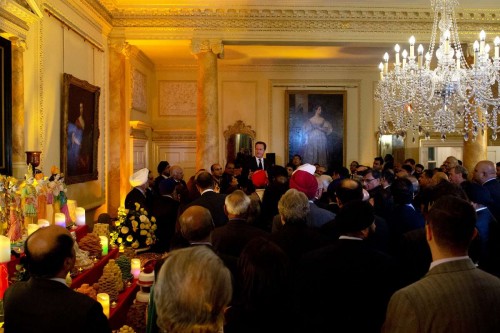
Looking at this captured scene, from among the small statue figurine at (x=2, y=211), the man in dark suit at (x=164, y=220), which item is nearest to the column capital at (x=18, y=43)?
the small statue figurine at (x=2, y=211)

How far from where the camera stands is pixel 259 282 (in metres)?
2.52

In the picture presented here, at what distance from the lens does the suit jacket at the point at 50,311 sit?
7.71 feet

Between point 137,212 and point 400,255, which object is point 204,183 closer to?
point 137,212

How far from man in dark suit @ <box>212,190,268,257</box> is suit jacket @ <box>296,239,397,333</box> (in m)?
0.92

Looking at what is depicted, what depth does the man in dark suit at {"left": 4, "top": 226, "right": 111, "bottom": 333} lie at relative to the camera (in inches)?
92.7

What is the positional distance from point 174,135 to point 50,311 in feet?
47.8

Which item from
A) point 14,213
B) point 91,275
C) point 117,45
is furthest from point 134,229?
point 117,45

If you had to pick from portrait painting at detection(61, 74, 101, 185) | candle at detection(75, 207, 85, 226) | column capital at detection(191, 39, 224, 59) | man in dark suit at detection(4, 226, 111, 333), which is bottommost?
candle at detection(75, 207, 85, 226)

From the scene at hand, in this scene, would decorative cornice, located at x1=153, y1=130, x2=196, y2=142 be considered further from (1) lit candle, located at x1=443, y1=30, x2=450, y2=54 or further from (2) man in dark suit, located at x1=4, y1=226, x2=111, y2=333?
(2) man in dark suit, located at x1=4, y1=226, x2=111, y2=333

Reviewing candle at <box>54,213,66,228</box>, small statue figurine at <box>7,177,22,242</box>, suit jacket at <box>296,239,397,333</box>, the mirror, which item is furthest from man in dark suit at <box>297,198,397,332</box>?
the mirror

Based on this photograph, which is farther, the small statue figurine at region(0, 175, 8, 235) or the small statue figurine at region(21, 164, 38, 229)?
the small statue figurine at region(21, 164, 38, 229)

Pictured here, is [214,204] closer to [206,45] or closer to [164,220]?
[164,220]

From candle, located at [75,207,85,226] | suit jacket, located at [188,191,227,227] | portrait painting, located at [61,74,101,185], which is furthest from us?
portrait painting, located at [61,74,101,185]

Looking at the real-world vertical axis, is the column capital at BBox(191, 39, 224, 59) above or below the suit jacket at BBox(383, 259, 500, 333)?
above
